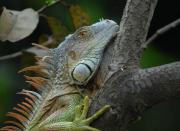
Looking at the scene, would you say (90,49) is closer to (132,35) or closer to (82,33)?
(82,33)

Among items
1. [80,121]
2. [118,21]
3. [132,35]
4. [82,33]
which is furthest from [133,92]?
[118,21]

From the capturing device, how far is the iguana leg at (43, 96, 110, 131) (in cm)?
333

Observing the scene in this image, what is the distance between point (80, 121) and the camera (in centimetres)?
349

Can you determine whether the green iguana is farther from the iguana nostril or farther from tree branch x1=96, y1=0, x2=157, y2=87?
tree branch x1=96, y1=0, x2=157, y2=87

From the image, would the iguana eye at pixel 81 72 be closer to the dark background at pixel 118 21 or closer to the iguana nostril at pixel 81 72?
the iguana nostril at pixel 81 72

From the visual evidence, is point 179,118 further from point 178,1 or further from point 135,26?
point 135,26

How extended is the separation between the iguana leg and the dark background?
2.84 meters

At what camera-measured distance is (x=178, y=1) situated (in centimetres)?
714

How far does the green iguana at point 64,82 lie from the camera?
3.75m

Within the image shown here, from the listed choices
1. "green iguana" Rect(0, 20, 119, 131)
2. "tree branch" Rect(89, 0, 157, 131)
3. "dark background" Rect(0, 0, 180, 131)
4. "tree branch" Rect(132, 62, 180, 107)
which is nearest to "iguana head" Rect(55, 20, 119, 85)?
"green iguana" Rect(0, 20, 119, 131)

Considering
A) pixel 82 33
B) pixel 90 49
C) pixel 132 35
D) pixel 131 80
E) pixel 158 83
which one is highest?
pixel 82 33

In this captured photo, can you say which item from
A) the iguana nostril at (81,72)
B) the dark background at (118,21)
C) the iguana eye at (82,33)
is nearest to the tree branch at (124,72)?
the iguana nostril at (81,72)

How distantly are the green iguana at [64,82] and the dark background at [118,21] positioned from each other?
231 centimetres

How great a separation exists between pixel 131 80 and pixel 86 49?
3.01 ft
